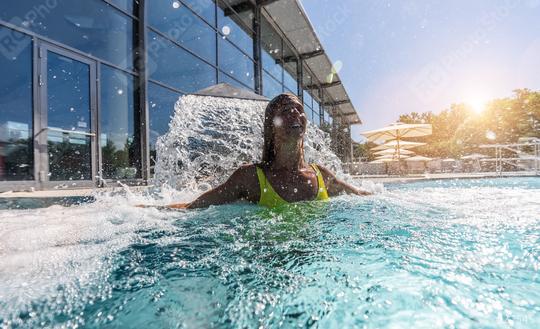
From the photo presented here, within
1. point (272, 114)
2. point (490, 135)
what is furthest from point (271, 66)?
point (490, 135)

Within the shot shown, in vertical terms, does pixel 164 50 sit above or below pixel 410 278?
above

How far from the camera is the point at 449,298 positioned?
94 cm

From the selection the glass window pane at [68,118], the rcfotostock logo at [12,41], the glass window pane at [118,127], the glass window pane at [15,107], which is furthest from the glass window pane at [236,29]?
the glass window pane at [15,107]

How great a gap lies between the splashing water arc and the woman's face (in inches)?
98.3

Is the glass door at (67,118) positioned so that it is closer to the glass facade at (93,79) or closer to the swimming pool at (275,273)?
the glass facade at (93,79)

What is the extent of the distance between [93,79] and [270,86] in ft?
25.9

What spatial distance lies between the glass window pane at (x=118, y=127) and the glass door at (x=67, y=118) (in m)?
0.26

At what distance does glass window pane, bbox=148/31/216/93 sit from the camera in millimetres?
7070

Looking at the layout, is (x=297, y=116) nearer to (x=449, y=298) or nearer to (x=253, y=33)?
(x=449, y=298)

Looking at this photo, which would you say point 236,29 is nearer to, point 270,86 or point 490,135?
point 270,86

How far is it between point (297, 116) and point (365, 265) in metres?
1.54

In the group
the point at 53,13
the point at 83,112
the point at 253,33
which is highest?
the point at 253,33

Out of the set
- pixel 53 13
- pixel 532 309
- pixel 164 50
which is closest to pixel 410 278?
pixel 532 309

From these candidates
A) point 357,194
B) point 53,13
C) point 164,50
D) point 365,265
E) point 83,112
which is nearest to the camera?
point 365,265
